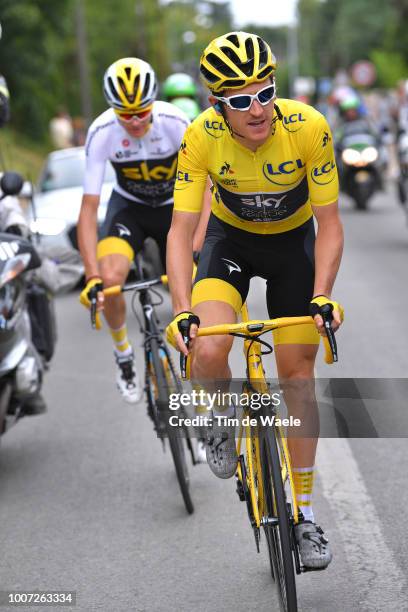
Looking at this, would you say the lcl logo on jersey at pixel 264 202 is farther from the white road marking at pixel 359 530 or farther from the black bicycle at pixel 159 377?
the white road marking at pixel 359 530

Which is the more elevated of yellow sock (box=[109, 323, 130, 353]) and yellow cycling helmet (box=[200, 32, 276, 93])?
yellow cycling helmet (box=[200, 32, 276, 93])

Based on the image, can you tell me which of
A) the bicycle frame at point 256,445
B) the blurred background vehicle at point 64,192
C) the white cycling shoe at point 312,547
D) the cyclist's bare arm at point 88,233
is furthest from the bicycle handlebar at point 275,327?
the blurred background vehicle at point 64,192

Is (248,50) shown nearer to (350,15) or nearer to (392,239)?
(392,239)

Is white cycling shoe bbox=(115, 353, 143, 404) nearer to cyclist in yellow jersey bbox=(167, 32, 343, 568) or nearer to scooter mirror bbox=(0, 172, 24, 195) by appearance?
scooter mirror bbox=(0, 172, 24, 195)

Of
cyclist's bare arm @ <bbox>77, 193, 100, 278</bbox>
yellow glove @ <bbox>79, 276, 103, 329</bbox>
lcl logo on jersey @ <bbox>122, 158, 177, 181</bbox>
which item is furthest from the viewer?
lcl logo on jersey @ <bbox>122, 158, 177, 181</bbox>

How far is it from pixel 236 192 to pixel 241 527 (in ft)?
5.50

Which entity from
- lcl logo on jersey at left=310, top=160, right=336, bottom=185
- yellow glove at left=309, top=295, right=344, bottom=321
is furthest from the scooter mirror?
yellow glove at left=309, top=295, right=344, bottom=321

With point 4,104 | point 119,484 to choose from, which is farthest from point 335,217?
point 4,104

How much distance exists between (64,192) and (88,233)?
943cm

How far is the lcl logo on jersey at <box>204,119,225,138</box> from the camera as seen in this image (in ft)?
15.8

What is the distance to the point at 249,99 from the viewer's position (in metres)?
4.58

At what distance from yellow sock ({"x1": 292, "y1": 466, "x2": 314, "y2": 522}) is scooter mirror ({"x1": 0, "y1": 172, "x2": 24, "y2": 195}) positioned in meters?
2.62

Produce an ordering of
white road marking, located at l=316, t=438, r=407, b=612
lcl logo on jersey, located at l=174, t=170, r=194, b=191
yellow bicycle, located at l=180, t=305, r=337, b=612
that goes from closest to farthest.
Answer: yellow bicycle, located at l=180, t=305, r=337, b=612, white road marking, located at l=316, t=438, r=407, b=612, lcl logo on jersey, located at l=174, t=170, r=194, b=191

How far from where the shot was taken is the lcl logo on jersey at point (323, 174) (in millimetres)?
4699
